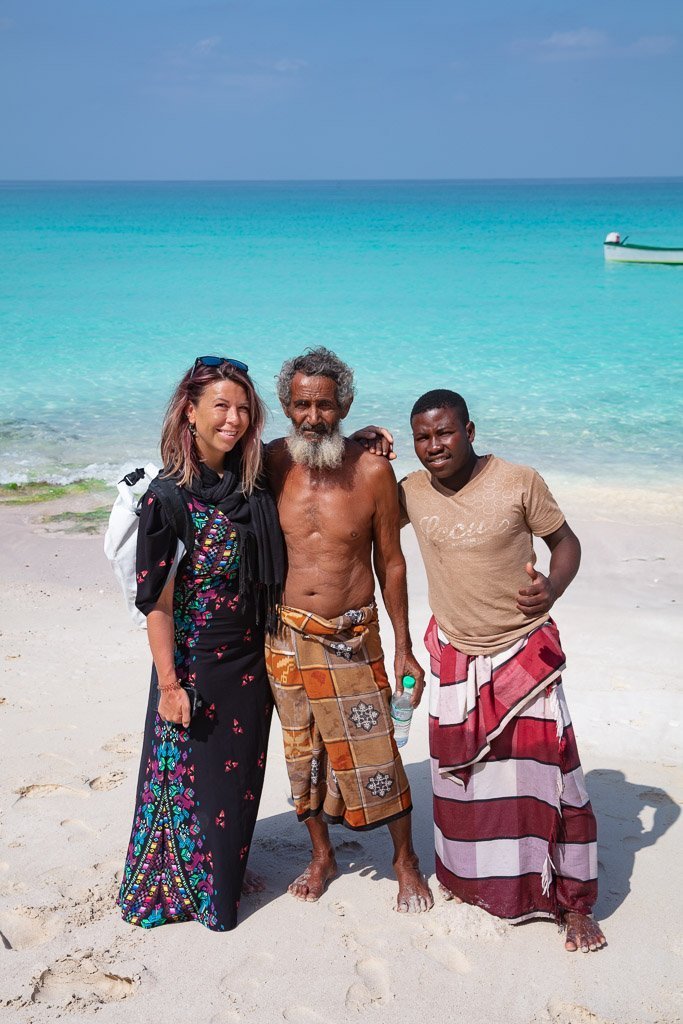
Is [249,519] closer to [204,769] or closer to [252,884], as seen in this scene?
[204,769]

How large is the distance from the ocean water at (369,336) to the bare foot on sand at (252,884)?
24.0 feet

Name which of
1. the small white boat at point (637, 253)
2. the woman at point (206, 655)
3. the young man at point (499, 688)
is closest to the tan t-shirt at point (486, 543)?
the young man at point (499, 688)

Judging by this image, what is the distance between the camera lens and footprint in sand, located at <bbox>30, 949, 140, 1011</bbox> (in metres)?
3.22

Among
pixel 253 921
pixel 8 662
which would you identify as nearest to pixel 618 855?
pixel 253 921

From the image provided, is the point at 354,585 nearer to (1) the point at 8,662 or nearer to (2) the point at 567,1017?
(2) the point at 567,1017

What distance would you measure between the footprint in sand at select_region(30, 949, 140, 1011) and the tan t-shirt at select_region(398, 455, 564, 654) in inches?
60.3

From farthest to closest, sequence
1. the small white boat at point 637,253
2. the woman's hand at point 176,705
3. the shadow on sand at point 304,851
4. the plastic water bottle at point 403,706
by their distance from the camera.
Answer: the small white boat at point 637,253 → the shadow on sand at point 304,851 → the plastic water bottle at point 403,706 → the woman's hand at point 176,705

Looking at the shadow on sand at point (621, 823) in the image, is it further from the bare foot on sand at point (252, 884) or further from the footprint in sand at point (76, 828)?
the footprint in sand at point (76, 828)

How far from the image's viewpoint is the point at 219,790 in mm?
3553

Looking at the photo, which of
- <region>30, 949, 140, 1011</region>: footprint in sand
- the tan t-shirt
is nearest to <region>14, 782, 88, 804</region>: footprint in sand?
<region>30, 949, 140, 1011</region>: footprint in sand

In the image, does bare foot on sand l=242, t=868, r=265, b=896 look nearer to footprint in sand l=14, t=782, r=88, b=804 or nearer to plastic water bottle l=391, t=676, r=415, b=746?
plastic water bottle l=391, t=676, r=415, b=746

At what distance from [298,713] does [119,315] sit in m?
22.3

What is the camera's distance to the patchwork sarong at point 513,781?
342 cm

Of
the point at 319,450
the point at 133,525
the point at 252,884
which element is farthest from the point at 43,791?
the point at 319,450
